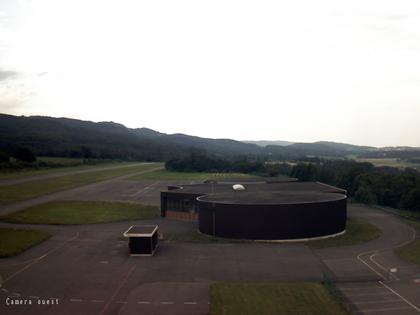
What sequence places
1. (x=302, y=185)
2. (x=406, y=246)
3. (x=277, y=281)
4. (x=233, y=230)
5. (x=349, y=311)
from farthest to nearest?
(x=302, y=185)
(x=233, y=230)
(x=406, y=246)
(x=277, y=281)
(x=349, y=311)

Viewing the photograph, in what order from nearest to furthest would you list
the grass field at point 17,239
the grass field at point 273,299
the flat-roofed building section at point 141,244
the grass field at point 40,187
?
the grass field at point 273,299
the flat-roofed building section at point 141,244
the grass field at point 17,239
the grass field at point 40,187

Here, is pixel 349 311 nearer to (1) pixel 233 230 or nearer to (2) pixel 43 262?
(1) pixel 233 230

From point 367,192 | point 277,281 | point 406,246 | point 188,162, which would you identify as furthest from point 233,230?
point 188,162

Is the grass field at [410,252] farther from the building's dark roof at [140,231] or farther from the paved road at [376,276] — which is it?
the building's dark roof at [140,231]

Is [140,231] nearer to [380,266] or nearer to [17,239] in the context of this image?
[17,239]

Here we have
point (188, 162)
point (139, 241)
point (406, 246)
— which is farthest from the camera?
point (188, 162)

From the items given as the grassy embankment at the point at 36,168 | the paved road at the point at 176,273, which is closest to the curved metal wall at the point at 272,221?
the paved road at the point at 176,273
